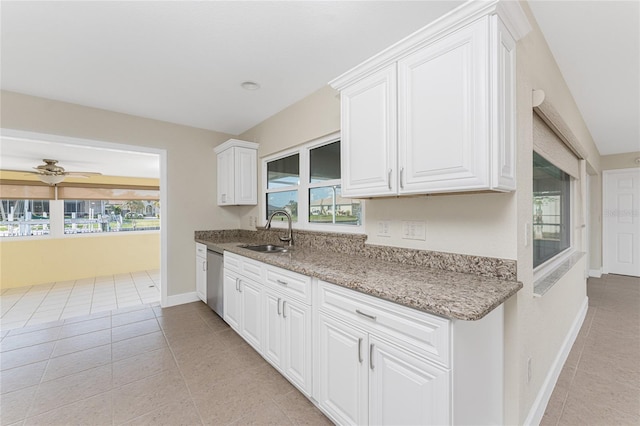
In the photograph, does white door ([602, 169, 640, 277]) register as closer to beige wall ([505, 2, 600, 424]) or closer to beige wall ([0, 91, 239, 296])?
beige wall ([505, 2, 600, 424])

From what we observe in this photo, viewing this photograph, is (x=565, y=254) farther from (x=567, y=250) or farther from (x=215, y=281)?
(x=215, y=281)

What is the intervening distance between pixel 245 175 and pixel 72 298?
3.32 metres

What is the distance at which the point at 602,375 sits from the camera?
2.14m

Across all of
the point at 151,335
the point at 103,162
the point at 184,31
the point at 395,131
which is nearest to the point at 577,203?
the point at 395,131

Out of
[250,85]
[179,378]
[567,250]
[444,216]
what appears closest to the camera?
[444,216]

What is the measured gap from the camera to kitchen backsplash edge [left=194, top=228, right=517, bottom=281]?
1.46 m

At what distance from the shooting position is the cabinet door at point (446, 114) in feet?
4.13

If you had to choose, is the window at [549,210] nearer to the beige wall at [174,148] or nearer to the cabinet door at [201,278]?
the cabinet door at [201,278]

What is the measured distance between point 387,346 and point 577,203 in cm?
347

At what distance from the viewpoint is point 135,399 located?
1838mm


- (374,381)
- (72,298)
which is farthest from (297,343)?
(72,298)

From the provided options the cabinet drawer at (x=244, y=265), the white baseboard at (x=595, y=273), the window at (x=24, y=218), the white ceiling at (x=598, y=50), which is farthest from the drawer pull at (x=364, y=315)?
the window at (x=24, y=218)

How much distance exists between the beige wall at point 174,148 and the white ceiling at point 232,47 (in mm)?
188

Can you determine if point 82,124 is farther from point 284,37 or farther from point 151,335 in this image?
point 284,37
